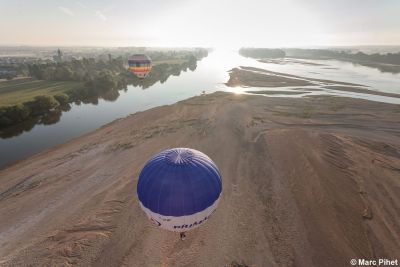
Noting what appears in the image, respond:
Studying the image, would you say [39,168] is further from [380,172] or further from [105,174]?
[380,172]

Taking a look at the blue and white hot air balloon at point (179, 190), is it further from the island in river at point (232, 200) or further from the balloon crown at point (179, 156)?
the island in river at point (232, 200)

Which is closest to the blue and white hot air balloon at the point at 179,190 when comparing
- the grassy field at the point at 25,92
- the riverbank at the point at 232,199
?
the riverbank at the point at 232,199

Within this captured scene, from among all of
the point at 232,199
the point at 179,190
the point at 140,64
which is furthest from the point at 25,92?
the point at 179,190

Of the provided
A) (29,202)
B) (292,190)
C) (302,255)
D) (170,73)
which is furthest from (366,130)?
(170,73)

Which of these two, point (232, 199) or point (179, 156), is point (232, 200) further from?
point (179, 156)

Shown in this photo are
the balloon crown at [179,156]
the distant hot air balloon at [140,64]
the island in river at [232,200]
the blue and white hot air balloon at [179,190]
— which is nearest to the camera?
the blue and white hot air balloon at [179,190]

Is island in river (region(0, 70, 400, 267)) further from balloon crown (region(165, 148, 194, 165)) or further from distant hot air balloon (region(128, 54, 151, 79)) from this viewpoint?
distant hot air balloon (region(128, 54, 151, 79))

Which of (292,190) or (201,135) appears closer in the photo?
(292,190)
